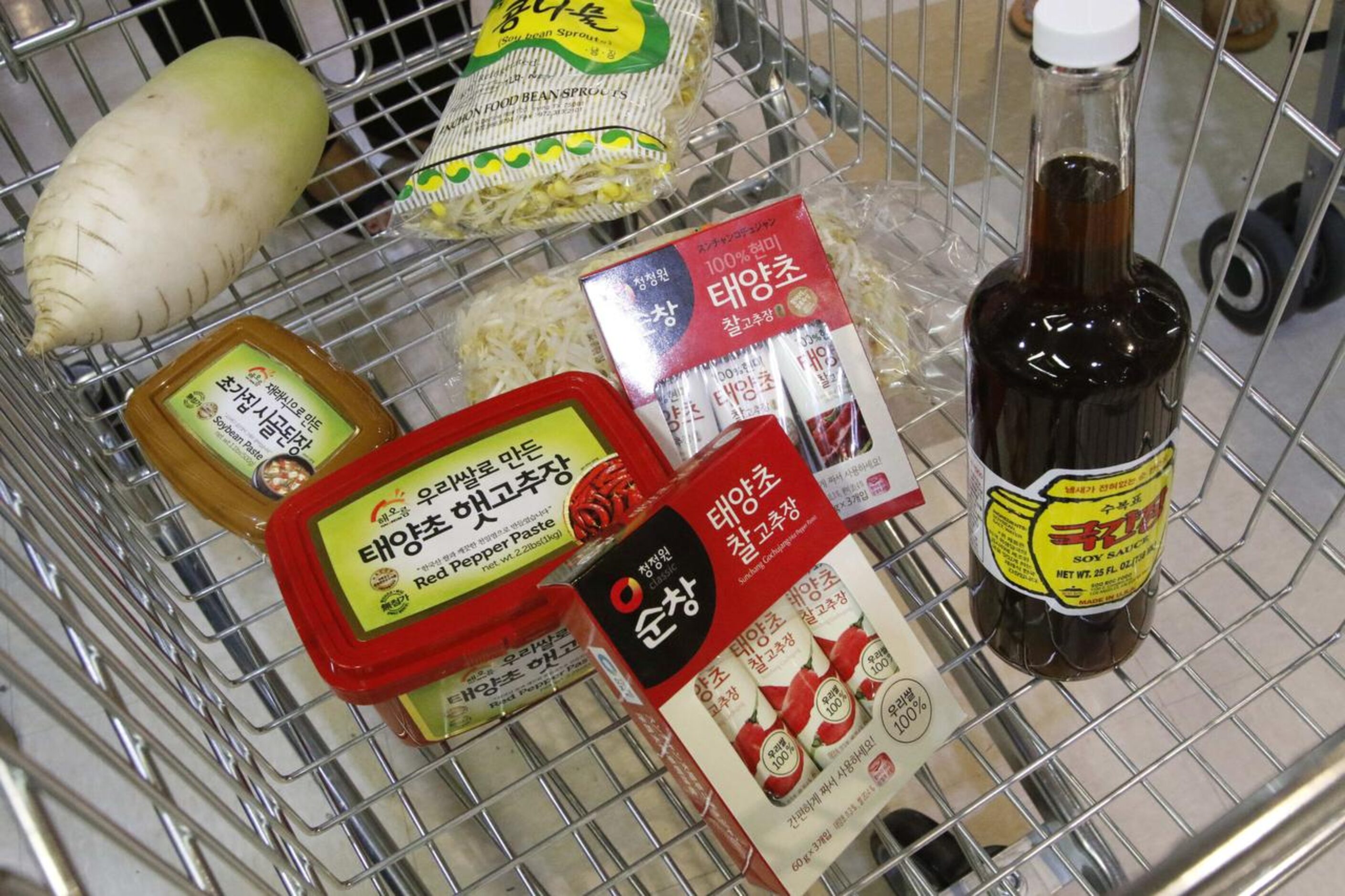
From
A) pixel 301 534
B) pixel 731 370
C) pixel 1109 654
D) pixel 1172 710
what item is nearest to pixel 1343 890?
pixel 1172 710

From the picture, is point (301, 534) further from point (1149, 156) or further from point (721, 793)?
point (1149, 156)

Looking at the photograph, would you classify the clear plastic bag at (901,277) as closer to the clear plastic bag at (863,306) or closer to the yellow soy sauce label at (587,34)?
the clear plastic bag at (863,306)

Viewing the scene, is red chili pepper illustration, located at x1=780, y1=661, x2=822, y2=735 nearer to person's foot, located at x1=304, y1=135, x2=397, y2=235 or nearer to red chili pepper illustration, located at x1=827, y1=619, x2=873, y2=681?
red chili pepper illustration, located at x1=827, y1=619, x2=873, y2=681

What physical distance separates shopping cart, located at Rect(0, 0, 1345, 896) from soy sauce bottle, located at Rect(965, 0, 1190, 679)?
0.20 ft

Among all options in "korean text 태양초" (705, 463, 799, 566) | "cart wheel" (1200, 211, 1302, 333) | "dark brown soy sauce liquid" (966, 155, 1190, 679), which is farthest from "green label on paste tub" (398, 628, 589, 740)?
"cart wheel" (1200, 211, 1302, 333)

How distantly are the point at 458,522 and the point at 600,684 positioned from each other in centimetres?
12

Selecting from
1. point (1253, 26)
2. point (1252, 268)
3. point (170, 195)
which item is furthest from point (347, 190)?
point (1253, 26)

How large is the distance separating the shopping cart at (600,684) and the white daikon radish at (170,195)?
0.13 ft

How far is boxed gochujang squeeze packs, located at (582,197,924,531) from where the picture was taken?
1.88 ft

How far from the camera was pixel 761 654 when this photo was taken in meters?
0.48

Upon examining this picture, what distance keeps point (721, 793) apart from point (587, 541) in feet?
0.39

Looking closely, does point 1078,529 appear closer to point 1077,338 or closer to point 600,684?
point 1077,338

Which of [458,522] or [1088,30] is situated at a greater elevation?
[1088,30]

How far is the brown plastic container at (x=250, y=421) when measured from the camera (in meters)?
0.63
